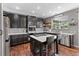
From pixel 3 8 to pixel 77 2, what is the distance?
1.35 metres

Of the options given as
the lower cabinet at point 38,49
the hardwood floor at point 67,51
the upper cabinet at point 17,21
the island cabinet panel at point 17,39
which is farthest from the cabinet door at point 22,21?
the hardwood floor at point 67,51

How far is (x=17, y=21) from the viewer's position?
1723 millimetres

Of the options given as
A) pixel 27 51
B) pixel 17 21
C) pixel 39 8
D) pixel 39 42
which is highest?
pixel 39 8

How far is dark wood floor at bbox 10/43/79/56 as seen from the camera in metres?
1.70

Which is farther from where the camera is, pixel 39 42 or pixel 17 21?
pixel 39 42

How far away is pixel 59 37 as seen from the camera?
1780mm

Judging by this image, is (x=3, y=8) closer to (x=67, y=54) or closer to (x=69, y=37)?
(x=69, y=37)

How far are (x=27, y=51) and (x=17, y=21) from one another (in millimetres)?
592

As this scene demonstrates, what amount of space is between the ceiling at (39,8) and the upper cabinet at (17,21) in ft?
0.29

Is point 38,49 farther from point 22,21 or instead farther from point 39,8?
point 39,8

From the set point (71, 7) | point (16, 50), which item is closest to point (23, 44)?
point (16, 50)

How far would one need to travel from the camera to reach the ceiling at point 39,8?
1.69m

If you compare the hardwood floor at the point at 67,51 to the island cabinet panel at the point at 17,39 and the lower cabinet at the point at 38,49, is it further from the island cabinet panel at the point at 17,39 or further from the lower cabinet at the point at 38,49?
Result: the island cabinet panel at the point at 17,39

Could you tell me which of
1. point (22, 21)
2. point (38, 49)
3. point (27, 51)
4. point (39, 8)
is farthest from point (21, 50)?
point (39, 8)
